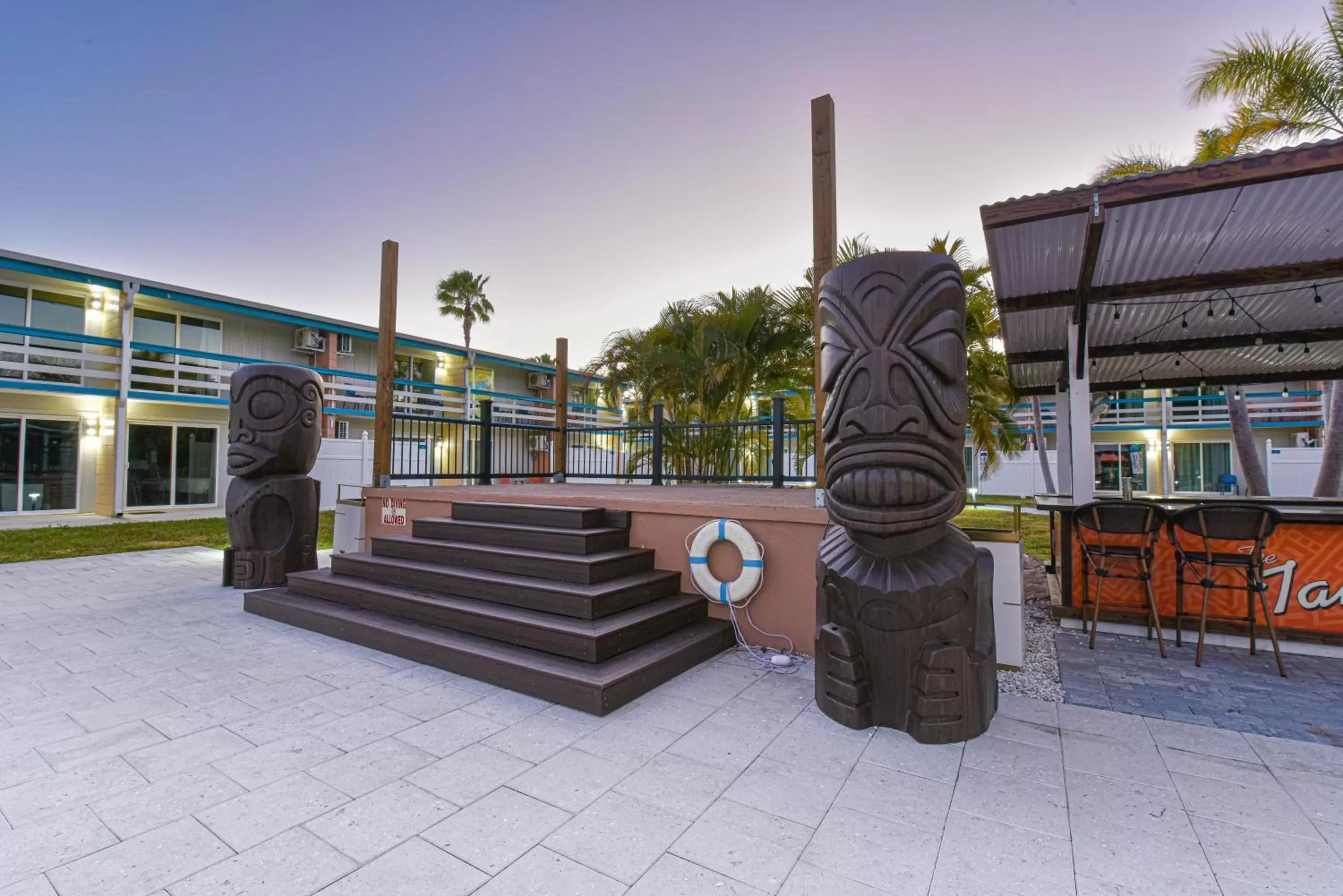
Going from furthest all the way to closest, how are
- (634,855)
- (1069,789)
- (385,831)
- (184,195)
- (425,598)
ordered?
(184,195)
(425,598)
(1069,789)
(385,831)
(634,855)

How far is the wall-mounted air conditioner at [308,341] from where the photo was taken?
14430 millimetres

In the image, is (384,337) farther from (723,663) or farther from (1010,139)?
(1010,139)

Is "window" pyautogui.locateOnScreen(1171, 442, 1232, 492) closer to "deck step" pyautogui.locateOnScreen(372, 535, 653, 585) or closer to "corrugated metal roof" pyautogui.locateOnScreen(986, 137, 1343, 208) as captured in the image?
"corrugated metal roof" pyautogui.locateOnScreen(986, 137, 1343, 208)

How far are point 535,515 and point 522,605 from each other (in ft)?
3.04

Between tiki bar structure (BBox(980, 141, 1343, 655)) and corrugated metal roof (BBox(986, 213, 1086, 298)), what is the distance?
0.01 meters

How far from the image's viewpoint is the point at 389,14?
7172mm

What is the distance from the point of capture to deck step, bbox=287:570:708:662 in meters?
3.03

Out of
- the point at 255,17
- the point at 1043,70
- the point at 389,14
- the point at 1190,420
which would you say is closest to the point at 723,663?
the point at 1043,70

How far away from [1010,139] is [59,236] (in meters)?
17.6

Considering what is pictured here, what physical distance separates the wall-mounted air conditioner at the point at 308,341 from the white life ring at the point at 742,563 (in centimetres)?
1463

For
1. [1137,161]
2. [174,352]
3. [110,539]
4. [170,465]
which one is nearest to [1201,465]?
[1137,161]

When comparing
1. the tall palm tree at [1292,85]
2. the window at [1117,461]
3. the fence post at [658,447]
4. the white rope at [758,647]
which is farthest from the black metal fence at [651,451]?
the window at [1117,461]

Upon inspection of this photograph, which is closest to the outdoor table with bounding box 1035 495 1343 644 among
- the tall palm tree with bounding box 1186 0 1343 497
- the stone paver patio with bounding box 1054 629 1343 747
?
the stone paver patio with bounding box 1054 629 1343 747

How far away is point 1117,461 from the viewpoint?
1931 cm
